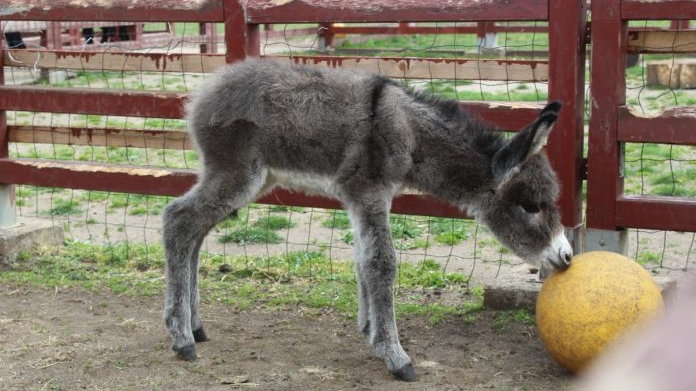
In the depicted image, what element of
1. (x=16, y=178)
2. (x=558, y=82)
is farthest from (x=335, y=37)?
(x=558, y=82)

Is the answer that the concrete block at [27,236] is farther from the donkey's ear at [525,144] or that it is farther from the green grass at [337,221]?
the donkey's ear at [525,144]

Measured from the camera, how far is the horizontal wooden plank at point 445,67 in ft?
18.1

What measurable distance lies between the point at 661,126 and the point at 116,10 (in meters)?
3.49

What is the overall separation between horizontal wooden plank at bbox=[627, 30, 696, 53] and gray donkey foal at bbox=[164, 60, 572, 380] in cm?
90

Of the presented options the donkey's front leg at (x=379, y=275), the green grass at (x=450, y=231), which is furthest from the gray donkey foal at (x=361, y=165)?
the green grass at (x=450, y=231)

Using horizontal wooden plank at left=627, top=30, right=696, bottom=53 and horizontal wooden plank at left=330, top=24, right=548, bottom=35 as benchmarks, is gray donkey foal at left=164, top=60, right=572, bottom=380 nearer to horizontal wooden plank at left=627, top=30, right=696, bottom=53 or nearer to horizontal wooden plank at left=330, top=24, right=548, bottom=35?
horizontal wooden plank at left=627, top=30, right=696, bottom=53

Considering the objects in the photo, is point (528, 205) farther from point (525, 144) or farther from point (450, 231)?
point (450, 231)

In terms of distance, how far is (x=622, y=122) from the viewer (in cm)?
484

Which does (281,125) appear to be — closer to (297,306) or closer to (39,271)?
(297,306)

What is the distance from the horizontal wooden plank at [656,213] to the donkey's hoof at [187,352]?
2.33 metres

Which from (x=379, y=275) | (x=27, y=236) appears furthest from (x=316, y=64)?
(x=27, y=236)

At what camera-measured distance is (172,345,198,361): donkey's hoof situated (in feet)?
15.4

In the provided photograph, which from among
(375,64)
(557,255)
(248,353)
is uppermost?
(375,64)

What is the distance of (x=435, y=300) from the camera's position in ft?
18.9
